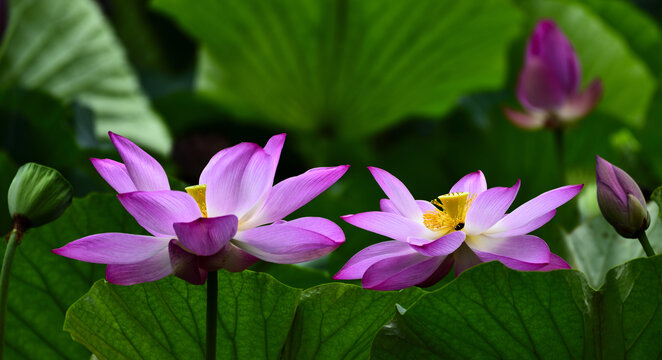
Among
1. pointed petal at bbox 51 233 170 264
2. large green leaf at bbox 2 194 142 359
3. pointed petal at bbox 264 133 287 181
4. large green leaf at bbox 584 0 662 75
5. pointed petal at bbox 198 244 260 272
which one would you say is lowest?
large green leaf at bbox 2 194 142 359

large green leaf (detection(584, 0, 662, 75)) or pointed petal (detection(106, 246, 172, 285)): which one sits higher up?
large green leaf (detection(584, 0, 662, 75))

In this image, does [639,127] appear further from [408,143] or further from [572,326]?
[572,326]

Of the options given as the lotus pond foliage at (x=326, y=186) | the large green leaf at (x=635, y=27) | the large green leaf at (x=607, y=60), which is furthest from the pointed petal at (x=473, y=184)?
the large green leaf at (x=635, y=27)

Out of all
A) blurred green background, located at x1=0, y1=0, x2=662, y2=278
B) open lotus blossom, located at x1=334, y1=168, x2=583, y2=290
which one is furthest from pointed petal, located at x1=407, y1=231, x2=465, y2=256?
blurred green background, located at x1=0, y1=0, x2=662, y2=278

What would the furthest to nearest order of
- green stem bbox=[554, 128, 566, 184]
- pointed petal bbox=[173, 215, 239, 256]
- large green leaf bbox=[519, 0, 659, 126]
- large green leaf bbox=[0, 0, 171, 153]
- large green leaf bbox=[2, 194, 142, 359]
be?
large green leaf bbox=[519, 0, 659, 126], large green leaf bbox=[0, 0, 171, 153], green stem bbox=[554, 128, 566, 184], large green leaf bbox=[2, 194, 142, 359], pointed petal bbox=[173, 215, 239, 256]

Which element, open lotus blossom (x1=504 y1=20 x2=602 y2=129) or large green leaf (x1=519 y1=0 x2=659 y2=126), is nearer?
open lotus blossom (x1=504 y1=20 x2=602 y2=129)

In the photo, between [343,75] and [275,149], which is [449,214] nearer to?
[275,149]

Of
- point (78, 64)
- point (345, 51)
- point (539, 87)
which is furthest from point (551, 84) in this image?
point (78, 64)

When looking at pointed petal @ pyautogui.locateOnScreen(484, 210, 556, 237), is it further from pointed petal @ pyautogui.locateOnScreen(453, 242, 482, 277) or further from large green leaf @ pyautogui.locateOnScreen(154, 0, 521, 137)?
large green leaf @ pyautogui.locateOnScreen(154, 0, 521, 137)
